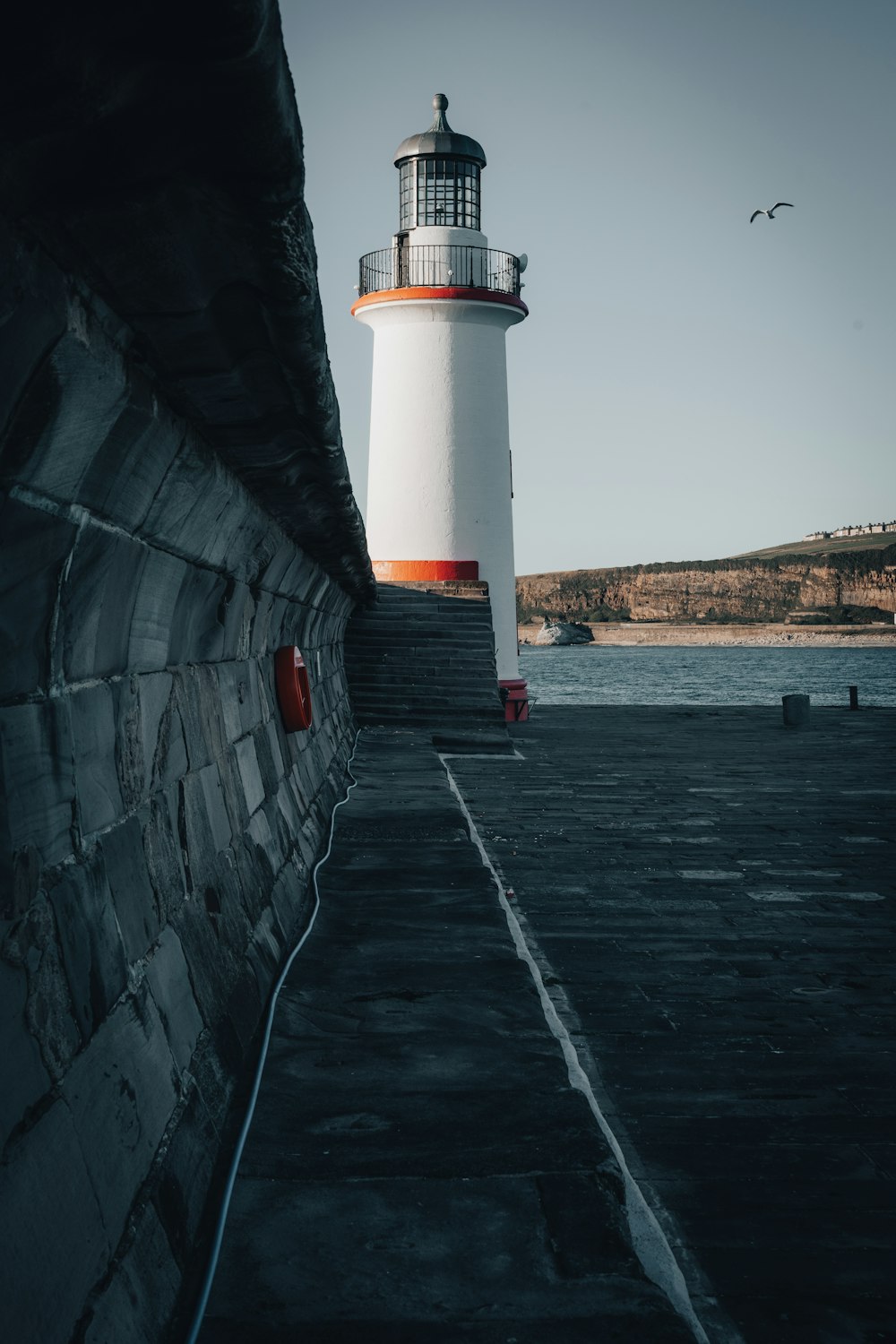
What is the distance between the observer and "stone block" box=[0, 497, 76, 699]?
2164mm

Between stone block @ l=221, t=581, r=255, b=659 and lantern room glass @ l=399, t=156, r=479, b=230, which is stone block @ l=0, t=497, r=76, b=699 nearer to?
stone block @ l=221, t=581, r=255, b=659

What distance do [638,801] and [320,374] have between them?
7988 mm

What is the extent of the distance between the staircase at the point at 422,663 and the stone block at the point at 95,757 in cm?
1274

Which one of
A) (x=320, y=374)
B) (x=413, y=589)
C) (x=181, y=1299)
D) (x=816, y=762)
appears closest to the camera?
(x=181, y=1299)

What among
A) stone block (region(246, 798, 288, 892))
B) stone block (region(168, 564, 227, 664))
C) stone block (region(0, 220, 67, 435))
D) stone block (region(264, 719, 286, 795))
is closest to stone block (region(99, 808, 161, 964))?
stone block (region(168, 564, 227, 664))

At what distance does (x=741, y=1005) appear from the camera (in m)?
4.80

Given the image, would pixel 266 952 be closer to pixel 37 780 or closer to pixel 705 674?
pixel 37 780

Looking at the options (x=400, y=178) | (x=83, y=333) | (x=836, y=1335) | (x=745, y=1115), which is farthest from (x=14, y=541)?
(x=400, y=178)

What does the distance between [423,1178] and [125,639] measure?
157cm

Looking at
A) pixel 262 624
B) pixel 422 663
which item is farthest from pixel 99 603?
pixel 422 663

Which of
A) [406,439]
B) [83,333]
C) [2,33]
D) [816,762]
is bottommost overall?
[816,762]

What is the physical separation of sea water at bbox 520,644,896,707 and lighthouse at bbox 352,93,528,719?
1182cm

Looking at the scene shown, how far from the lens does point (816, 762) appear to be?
14.0 metres

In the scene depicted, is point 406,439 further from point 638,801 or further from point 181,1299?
point 181,1299
